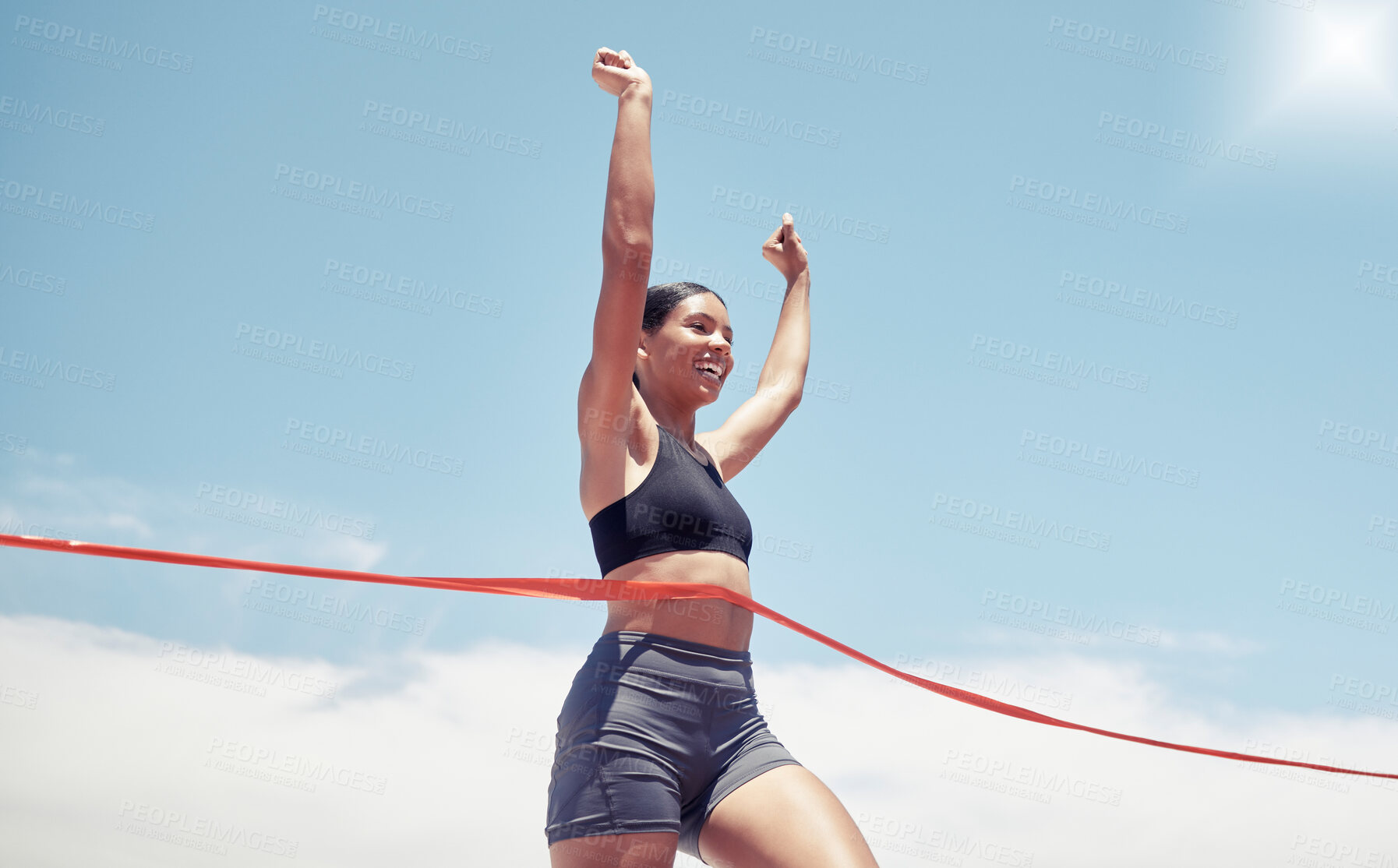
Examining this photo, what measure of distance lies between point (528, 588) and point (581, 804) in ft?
1.76

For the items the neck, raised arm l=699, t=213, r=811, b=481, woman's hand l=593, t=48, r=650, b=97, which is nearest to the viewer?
woman's hand l=593, t=48, r=650, b=97

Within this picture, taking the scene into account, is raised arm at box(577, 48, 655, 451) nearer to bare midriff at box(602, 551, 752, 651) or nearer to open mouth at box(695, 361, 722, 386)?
bare midriff at box(602, 551, 752, 651)

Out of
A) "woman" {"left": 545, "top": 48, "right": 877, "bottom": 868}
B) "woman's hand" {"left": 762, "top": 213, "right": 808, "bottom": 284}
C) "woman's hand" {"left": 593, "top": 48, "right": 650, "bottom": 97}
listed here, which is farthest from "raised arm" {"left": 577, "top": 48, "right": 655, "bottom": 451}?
"woman's hand" {"left": 762, "top": 213, "right": 808, "bottom": 284}

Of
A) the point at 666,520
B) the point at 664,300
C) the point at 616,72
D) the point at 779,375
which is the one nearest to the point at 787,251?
the point at 779,375

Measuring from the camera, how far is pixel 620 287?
217 cm

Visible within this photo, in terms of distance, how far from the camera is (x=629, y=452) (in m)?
2.34

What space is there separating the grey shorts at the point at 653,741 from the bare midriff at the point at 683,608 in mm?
25

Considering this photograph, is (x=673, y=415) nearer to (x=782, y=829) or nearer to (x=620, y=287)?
(x=620, y=287)

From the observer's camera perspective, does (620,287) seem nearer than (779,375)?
Yes

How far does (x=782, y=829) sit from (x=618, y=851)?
376 millimetres

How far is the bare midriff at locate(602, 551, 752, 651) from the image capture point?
7.18 ft

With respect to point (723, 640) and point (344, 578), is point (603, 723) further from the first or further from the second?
point (344, 578)

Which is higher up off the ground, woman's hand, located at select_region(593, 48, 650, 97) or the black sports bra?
woman's hand, located at select_region(593, 48, 650, 97)

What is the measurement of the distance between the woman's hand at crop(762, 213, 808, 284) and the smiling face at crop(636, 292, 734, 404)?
2.98 ft
